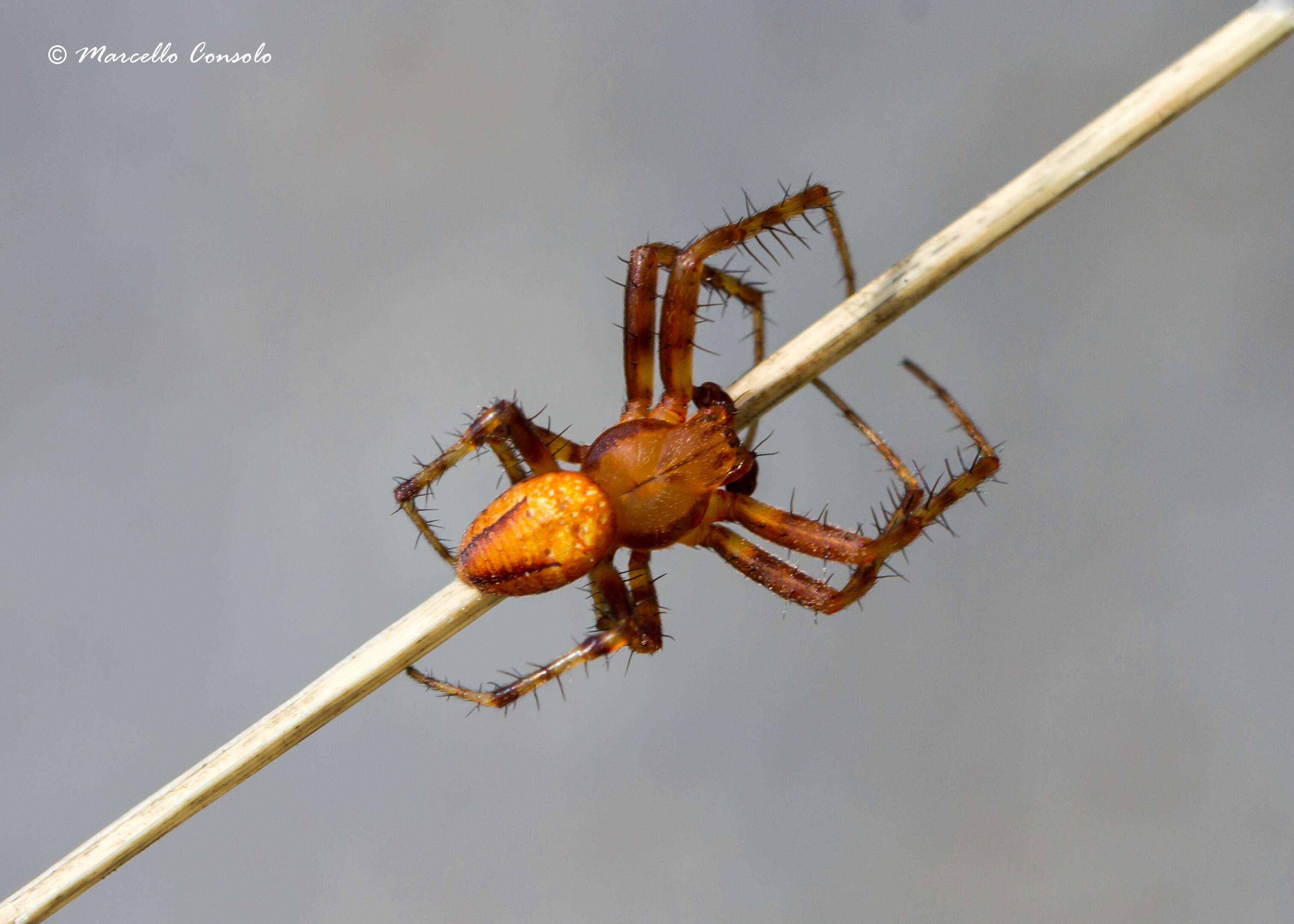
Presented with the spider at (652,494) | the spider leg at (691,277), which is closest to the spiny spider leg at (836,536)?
the spider at (652,494)

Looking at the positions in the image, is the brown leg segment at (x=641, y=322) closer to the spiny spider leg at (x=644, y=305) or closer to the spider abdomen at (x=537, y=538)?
the spiny spider leg at (x=644, y=305)

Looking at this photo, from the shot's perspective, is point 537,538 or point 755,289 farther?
point 755,289

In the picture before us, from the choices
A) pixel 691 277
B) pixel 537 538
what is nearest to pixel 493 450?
pixel 537 538

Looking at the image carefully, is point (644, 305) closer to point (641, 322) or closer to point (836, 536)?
point (641, 322)

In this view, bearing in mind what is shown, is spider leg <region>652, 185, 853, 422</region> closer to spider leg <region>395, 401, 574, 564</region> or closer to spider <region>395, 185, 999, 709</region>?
spider <region>395, 185, 999, 709</region>

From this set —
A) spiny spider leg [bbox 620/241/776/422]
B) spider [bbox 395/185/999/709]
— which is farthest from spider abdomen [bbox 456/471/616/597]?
spiny spider leg [bbox 620/241/776/422]

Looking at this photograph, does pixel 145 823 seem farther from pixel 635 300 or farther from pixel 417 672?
pixel 635 300
